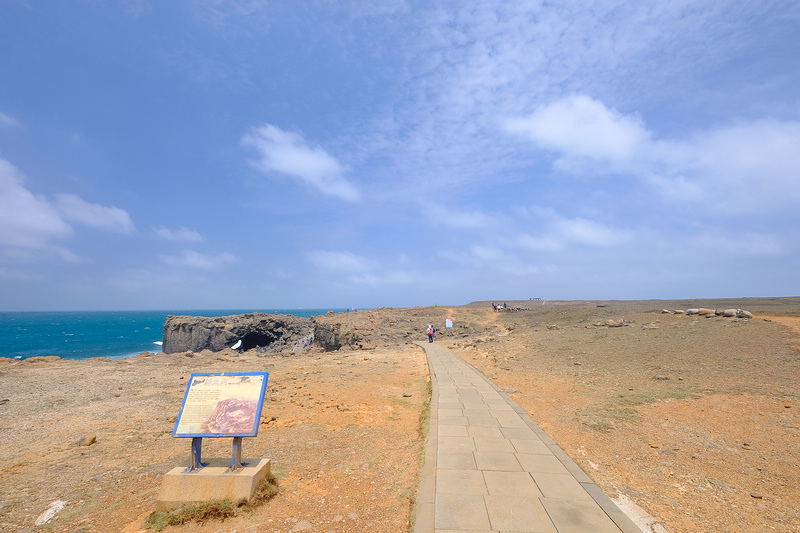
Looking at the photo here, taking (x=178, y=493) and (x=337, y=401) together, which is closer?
(x=178, y=493)

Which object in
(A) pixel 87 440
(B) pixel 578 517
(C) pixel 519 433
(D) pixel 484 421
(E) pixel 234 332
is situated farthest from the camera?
(E) pixel 234 332

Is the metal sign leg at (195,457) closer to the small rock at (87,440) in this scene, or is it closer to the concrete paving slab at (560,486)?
the small rock at (87,440)

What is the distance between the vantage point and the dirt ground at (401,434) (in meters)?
5.10

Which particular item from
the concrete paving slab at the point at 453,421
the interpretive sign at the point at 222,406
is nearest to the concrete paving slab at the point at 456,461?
the concrete paving slab at the point at 453,421

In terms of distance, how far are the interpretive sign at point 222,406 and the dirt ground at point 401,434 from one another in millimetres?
1107

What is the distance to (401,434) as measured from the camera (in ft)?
27.0

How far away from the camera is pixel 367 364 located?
1864 cm

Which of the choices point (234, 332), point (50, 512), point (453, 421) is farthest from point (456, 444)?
point (234, 332)

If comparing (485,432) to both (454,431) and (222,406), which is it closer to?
(454,431)

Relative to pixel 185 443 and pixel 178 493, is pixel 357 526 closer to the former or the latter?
pixel 178 493

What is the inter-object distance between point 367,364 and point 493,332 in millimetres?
17231

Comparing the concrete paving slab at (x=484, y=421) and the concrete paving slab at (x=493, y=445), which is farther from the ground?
the concrete paving slab at (x=493, y=445)

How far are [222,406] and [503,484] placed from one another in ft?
13.8

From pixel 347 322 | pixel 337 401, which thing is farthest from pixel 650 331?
pixel 347 322
